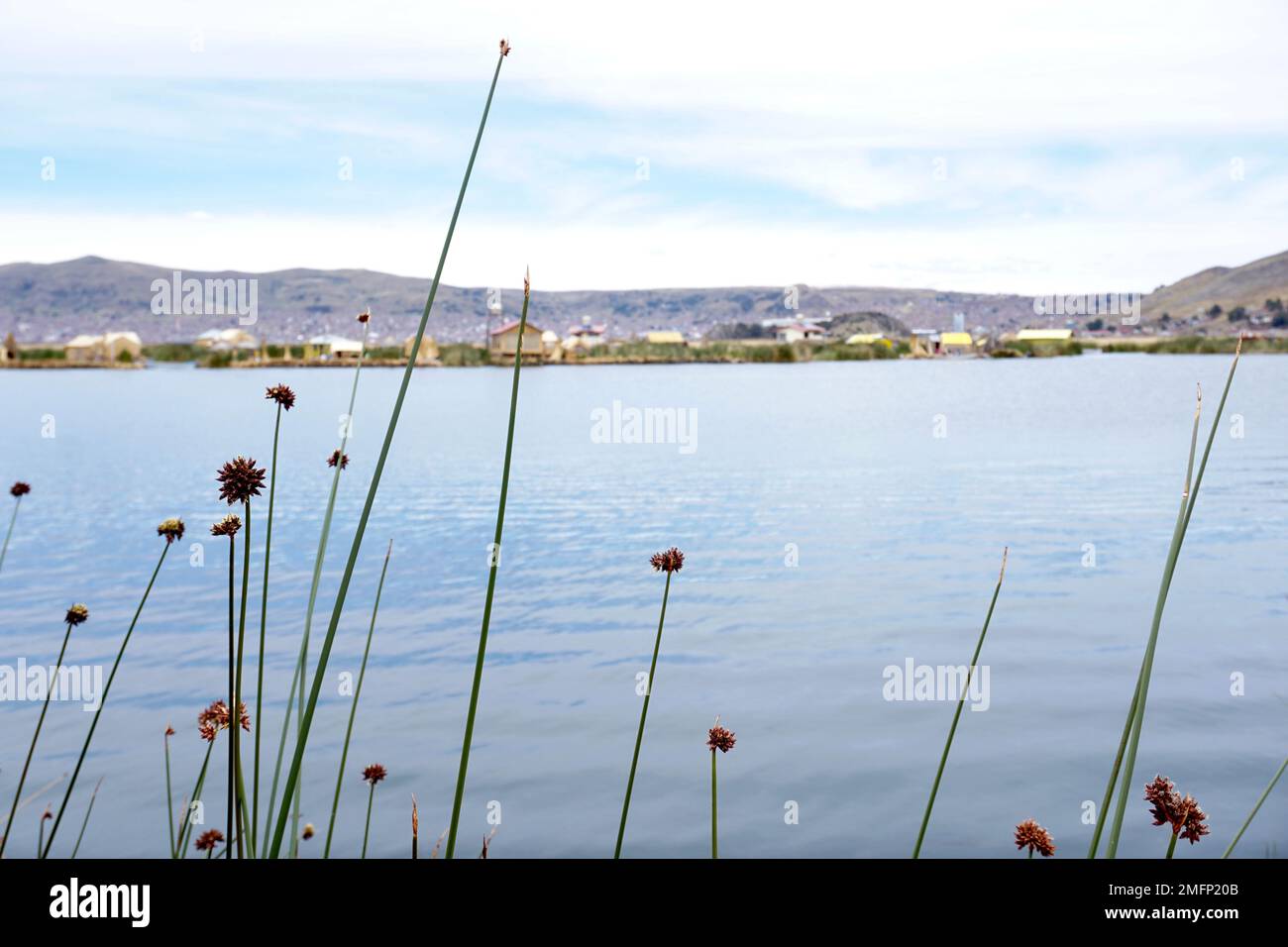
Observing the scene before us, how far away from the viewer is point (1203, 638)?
9.10m

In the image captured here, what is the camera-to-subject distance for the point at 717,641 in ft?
29.8

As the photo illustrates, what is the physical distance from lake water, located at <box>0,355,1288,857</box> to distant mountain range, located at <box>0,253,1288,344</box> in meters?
63.0

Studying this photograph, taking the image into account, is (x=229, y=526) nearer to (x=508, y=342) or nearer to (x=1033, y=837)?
(x=1033, y=837)

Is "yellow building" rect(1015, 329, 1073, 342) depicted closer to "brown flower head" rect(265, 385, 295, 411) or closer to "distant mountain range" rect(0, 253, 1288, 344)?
"distant mountain range" rect(0, 253, 1288, 344)

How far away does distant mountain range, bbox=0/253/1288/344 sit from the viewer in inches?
3558

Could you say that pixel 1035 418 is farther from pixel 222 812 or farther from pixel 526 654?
pixel 222 812

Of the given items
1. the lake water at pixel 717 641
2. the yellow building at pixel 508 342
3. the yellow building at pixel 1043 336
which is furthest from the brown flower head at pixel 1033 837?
the yellow building at pixel 1043 336

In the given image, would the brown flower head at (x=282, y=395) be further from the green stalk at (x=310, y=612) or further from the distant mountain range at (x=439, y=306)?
the distant mountain range at (x=439, y=306)

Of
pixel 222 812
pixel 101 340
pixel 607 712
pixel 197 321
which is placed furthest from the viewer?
pixel 197 321

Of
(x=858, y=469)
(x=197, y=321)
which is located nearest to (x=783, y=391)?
(x=858, y=469)

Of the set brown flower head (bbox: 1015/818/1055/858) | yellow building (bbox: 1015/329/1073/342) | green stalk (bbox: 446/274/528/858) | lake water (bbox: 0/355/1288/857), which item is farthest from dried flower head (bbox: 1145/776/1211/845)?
yellow building (bbox: 1015/329/1073/342)
